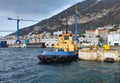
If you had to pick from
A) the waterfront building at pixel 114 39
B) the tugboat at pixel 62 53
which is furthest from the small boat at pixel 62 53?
the waterfront building at pixel 114 39

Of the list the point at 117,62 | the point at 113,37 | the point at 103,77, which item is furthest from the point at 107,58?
the point at 113,37

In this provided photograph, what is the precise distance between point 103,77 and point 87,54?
82.5 feet

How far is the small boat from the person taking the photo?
186 feet

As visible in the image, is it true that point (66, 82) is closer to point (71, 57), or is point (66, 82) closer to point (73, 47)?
point (71, 57)

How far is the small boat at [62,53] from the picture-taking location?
56.6m

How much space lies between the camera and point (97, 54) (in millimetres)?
60156

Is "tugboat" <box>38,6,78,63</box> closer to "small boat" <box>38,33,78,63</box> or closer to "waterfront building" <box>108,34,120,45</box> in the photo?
"small boat" <box>38,33,78,63</box>

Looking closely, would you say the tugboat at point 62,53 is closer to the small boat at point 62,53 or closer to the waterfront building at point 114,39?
the small boat at point 62,53

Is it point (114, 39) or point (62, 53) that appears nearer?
point (62, 53)

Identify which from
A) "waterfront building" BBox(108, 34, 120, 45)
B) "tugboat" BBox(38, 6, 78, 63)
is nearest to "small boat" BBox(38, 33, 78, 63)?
"tugboat" BBox(38, 6, 78, 63)

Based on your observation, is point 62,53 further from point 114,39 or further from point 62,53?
point 114,39

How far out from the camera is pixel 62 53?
58.2 m

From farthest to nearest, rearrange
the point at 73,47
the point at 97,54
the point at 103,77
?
the point at 73,47
the point at 97,54
the point at 103,77

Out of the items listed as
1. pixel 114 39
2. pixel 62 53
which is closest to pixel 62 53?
pixel 62 53
